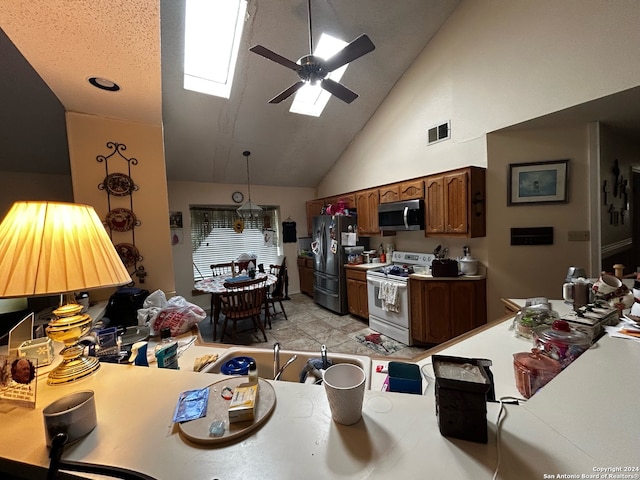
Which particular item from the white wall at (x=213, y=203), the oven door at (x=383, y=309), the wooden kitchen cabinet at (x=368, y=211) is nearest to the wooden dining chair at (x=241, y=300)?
the oven door at (x=383, y=309)

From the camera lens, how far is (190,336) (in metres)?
1.71

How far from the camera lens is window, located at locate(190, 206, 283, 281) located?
486 cm

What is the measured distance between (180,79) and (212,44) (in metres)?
0.61

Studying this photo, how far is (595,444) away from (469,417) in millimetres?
278

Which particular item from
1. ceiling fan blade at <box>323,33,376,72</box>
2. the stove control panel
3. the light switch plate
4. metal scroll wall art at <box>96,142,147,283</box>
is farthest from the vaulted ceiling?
the light switch plate

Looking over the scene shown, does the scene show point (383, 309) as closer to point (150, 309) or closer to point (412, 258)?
point (412, 258)

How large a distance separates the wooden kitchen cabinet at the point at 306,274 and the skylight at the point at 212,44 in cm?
324

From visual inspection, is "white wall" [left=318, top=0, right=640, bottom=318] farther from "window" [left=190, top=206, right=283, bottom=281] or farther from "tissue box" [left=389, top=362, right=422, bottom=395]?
"window" [left=190, top=206, right=283, bottom=281]

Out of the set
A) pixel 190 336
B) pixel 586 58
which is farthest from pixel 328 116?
pixel 190 336

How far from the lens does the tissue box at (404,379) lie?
83 cm

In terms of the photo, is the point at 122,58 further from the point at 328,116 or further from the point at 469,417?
the point at 328,116

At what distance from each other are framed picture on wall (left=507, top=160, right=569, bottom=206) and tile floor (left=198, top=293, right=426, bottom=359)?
6.71 feet

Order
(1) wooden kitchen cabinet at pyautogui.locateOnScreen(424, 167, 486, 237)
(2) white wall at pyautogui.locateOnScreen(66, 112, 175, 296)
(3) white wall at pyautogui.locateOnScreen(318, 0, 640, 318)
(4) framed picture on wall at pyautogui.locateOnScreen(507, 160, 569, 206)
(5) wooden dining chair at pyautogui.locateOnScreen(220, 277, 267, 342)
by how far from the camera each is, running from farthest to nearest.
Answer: (5) wooden dining chair at pyautogui.locateOnScreen(220, 277, 267, 342), (1) wooden kitchen cabinet at pyautogui.locateOnScreen(424, 167, 486, 237), (4) framed picture on wall at pyautogui.locateOnScreen(507, 160, 569, 206), (2) white wall at pyautogui.locateOnScreen(66, 112, 175, 296), (3) white wall at pyautogui.locateOnScreen(318, 0, 640, 318)

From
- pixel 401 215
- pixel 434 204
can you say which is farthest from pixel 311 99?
pixel 434 204
